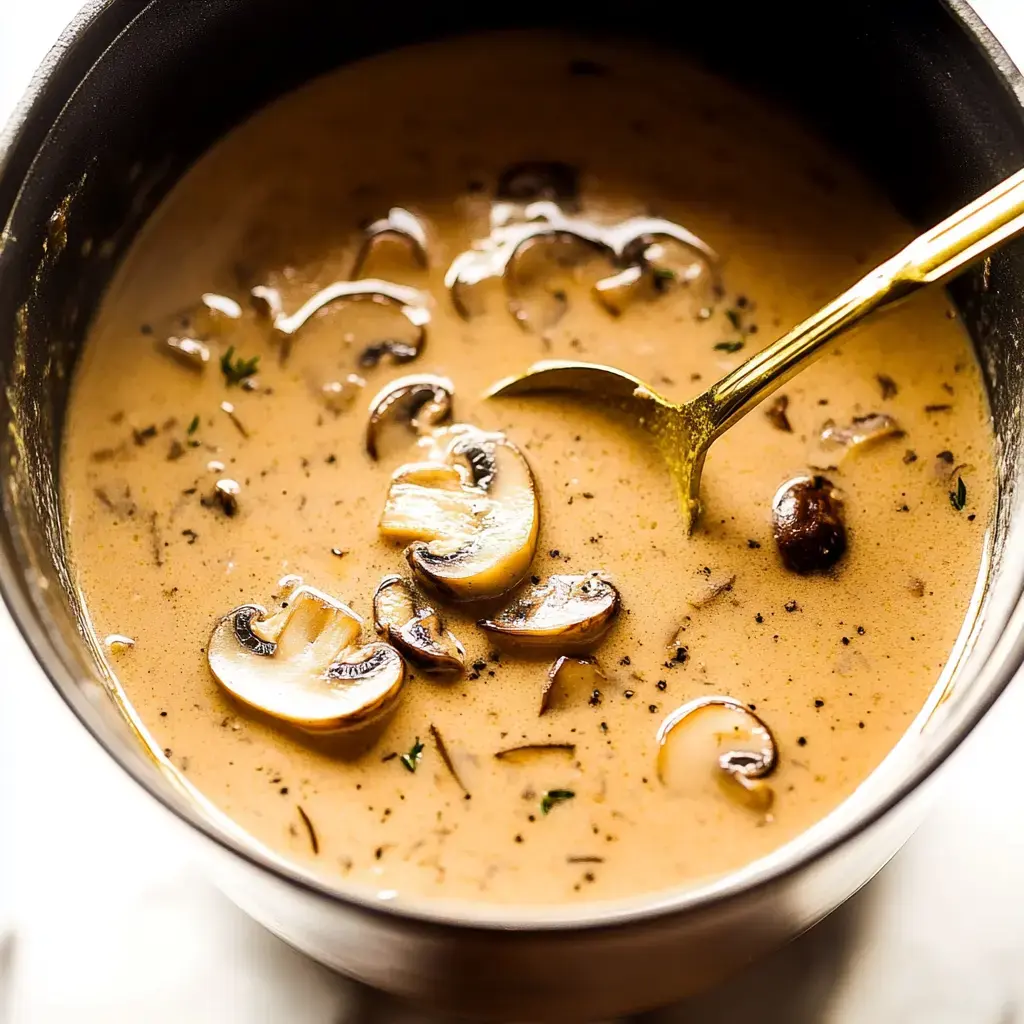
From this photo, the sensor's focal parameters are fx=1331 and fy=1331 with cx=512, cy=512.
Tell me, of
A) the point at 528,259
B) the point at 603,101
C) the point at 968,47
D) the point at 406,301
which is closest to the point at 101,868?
the point at 406,301

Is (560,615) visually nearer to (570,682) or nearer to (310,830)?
(570,682)

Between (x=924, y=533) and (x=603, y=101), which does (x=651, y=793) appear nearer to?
(x=924, y=533)

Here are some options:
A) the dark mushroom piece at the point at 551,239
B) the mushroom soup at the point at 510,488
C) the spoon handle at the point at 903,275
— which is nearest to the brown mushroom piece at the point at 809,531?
the mushroom soup at the point at 510,488

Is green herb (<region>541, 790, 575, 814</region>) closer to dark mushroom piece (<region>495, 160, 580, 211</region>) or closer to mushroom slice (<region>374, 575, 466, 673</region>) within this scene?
mushroom slice (<region>374, 575, 466, 673</region>)

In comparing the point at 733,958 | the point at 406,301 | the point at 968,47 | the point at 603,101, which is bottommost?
the point at 733,958

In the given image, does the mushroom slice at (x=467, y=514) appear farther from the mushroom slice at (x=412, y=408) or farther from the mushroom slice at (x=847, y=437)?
the mushroom slice at (x=847, y=437)

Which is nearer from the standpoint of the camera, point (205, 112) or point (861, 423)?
point (861, 423)

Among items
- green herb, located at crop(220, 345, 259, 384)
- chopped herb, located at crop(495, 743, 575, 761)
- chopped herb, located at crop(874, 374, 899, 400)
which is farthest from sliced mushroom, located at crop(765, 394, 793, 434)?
green herb, located at crop(220, 345, 259, 384)
